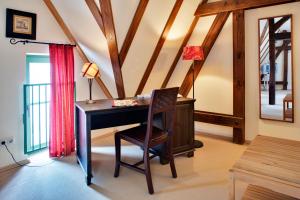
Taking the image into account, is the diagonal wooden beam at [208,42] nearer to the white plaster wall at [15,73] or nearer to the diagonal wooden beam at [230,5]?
the diagonal wooden beam at [230,5]

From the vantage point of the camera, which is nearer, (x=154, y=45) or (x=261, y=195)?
(x=261, y=195)

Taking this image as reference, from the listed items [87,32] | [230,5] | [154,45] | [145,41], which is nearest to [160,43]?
[154,45]

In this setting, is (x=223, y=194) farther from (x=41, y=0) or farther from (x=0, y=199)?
(x=41, y=0)

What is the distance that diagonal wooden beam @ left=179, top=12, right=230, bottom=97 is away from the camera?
365 cm

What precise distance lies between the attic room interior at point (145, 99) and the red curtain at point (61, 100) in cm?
1

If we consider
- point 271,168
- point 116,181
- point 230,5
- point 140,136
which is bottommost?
point 116,181

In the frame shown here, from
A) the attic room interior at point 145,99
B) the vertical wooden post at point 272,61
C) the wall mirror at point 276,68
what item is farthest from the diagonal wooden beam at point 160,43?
the vertical wooden post at point 272,61

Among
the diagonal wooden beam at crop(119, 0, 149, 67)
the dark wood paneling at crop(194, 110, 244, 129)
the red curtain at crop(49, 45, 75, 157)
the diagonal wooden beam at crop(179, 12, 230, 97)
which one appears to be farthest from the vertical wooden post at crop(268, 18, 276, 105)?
the red curtain at crop(49, 45, 75, 157)

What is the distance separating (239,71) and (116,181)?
98.2 inches

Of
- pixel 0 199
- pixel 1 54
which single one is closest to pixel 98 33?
pixel 1 54

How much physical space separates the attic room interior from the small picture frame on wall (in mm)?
12

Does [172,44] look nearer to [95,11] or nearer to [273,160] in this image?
[95,11]

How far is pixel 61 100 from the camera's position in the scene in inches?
121

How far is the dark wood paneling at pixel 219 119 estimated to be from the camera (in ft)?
11.7
